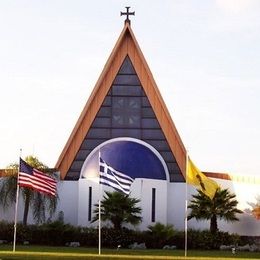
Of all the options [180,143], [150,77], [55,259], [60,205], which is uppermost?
[150,77]

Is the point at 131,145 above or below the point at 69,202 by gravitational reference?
above

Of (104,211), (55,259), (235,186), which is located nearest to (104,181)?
(55,259)

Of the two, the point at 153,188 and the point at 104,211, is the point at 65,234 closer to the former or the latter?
the point at 104,211

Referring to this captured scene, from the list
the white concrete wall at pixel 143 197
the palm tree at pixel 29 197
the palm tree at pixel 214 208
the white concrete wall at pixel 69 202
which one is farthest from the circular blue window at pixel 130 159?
the palm tree at pixel 214 208

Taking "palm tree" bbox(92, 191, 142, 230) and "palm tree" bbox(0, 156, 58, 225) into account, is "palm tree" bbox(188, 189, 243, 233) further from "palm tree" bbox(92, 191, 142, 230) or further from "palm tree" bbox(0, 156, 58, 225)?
"palm tree" bbox(0, 156, 58, 225)

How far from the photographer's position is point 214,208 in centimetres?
5681

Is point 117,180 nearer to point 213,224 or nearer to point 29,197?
point 213,224

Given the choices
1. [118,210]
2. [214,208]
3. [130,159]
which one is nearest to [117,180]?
[118,210]

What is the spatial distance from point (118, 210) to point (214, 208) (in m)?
6.86

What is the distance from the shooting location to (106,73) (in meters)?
63.9

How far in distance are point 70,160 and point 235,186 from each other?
1317cm

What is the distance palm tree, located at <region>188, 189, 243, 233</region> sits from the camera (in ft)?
186

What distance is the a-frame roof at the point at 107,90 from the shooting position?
63.4m

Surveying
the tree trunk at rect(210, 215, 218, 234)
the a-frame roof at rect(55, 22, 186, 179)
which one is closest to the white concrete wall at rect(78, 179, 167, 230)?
the a-frame roof at rect(55, 22, 186, 179)
